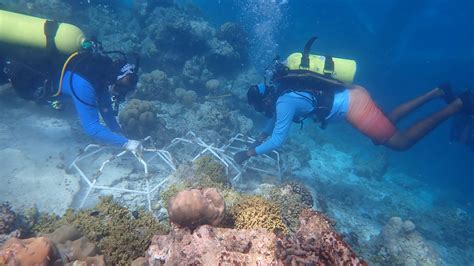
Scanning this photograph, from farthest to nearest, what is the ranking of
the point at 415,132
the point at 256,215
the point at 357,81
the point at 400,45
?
the point at 400,45 → the point at 357,81 → the point at 415,132 → the point at 256,215

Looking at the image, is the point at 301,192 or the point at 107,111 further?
the point at 107,111

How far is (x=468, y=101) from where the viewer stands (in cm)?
775

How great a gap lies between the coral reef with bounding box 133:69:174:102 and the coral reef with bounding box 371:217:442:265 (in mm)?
7797

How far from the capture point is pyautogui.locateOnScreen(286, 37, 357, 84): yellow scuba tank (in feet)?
23.5

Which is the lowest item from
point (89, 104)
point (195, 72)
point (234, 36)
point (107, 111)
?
point (195, 72)

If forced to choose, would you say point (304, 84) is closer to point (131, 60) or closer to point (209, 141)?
point (209, 141)

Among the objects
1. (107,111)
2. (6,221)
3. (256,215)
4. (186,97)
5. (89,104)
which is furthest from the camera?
(186,97)

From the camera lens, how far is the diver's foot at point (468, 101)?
7.72 m

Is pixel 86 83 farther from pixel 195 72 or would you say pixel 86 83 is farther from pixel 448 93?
pixel 448 93

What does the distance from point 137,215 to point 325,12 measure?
107ft

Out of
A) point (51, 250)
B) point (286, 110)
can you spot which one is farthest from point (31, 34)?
point (286, 110)

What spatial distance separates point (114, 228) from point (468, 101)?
8.77 m

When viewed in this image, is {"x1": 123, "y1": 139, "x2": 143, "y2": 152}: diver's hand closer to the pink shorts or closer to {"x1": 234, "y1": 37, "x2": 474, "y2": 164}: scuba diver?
{"x1": 234, "y1": 37, "x2": 474, "y2": 164}: scuba diver

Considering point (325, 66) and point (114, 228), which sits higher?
point (325, 66)
